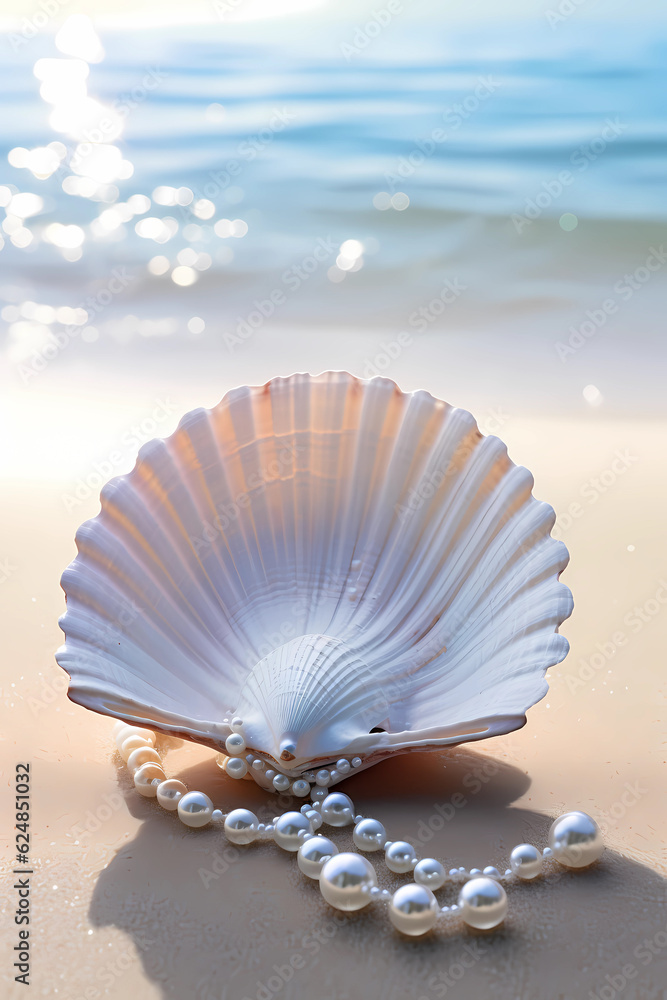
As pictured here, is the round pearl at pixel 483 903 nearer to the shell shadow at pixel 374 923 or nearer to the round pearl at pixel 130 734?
the shell shadow at pixel 374 923

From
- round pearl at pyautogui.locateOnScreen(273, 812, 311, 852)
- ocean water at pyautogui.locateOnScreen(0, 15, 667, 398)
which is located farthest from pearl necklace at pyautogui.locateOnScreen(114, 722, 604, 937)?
ocean water at pyautogui.locateOnScreen(0, 15, 667, 398)

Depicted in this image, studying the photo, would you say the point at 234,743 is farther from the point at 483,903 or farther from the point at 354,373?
the point at 354,373

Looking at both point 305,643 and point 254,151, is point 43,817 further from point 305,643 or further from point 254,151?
point 254,151

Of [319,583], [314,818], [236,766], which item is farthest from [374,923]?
[319,583]

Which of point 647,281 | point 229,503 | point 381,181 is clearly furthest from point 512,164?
point 229,503

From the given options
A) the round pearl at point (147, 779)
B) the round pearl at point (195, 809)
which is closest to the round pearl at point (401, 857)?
the round pearl at point (195, 809)

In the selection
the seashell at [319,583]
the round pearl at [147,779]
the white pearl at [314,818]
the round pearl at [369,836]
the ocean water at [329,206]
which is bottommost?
the round pearl at [369,836]
